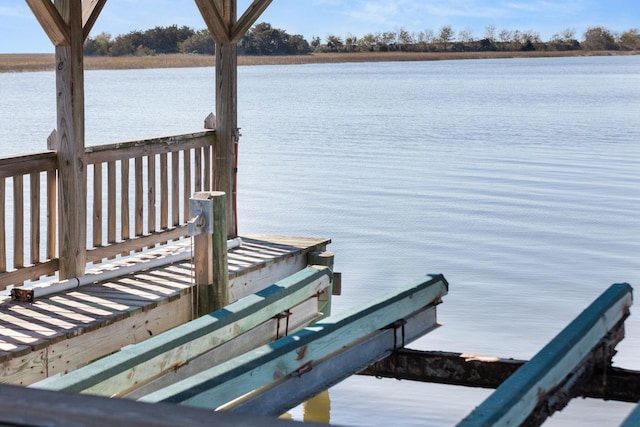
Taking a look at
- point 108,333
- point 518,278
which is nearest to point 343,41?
point 518,278

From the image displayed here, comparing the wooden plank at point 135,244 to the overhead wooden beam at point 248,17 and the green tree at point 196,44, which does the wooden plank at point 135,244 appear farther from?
the green tree at point 196,44

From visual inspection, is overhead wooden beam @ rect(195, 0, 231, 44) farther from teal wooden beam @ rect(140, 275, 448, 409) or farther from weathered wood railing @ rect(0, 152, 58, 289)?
teal wooden beam @ rect(140, 275, 448, 409)

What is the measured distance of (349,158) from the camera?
82.1ft

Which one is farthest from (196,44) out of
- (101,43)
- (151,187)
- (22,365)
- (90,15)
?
(22,365)

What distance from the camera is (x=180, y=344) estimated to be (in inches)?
175

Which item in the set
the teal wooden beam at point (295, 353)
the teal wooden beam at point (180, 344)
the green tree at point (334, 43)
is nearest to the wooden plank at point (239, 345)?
the teal wooden beam at point (180, 344)

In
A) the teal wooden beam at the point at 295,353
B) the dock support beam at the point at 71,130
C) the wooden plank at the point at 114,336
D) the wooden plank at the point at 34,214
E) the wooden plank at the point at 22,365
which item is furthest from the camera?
the dock support beam at the point at 71,130

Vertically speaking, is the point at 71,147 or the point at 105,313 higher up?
the point at 71,147

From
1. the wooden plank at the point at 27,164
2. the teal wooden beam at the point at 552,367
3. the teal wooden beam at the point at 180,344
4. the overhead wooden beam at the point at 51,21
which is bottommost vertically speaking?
the teal wooden beam at the point at 180,344

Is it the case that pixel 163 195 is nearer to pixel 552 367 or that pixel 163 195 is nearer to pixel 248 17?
pixel 248 17

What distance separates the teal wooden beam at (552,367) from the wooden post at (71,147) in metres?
3.54

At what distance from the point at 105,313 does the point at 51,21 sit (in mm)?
1889

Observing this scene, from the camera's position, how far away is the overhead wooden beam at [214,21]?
7934 mm

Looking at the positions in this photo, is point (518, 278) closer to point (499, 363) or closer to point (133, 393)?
point (499, 363)
